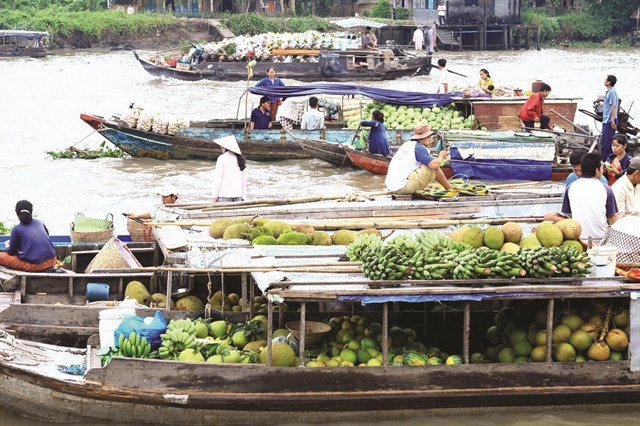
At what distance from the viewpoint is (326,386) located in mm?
6000

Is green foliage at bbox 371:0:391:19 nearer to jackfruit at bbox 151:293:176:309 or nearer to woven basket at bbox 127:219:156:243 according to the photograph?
woven basket at bbox 127:219:156:243

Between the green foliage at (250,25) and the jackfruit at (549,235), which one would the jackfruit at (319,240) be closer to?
the jackfruit at (549,235)

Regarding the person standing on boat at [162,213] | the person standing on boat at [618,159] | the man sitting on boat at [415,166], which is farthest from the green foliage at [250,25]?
the man sitting on boat at [415,166]

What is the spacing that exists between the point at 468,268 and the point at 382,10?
36912mm

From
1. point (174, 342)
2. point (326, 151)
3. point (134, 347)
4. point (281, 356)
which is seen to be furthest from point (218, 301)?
point (326, 151)

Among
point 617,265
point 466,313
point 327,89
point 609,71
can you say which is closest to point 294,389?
point 466,313

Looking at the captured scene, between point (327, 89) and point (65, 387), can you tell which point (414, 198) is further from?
point (327, 89)

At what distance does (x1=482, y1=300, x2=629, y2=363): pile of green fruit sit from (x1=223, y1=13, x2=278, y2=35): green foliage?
110 ft

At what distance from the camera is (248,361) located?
20.1ft

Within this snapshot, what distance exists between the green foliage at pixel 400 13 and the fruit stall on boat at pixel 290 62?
49.6 ft

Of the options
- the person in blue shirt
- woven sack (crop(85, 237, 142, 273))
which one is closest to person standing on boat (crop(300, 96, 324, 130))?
the person in blue shirt

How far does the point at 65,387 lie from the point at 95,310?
0.81 m

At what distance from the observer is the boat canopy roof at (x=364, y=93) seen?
569 inches

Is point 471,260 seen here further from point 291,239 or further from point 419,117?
point 419,117
